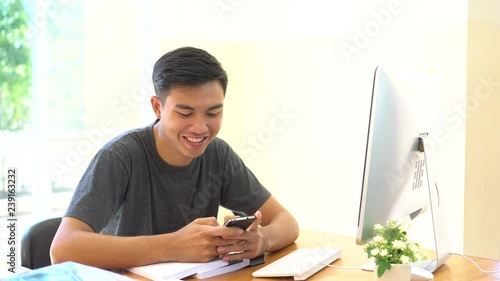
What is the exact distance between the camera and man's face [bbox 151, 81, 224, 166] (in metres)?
1.85

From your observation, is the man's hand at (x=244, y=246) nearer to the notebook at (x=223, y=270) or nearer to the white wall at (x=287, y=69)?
the notebook at (x=223, y=270)

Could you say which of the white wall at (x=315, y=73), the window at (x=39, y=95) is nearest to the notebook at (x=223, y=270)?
the white wall at (x=315, y=73)

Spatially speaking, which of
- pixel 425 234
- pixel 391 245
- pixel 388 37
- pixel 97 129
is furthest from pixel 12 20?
pixel 391 245

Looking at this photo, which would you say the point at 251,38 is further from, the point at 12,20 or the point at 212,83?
the point at 212,83

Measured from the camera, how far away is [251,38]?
4.20m

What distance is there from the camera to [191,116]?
1.87 m

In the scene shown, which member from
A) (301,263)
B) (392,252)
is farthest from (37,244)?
(392,252)

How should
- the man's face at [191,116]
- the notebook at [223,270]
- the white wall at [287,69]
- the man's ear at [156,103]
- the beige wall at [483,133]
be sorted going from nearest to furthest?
the notebook at [223,270] < the man's face at [191,116] < the man's ear at [156,103] < the beige wall at [483,133] < the white wall at [287,69]

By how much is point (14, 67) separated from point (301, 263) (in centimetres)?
254

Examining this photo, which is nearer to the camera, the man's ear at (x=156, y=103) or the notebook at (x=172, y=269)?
the notebook at (x=172, y=269)

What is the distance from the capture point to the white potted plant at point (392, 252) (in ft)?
4.90

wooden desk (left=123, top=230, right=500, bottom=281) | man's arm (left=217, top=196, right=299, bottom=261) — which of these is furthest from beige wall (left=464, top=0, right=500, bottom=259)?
man's arm (left=217, top=196, right=299, bottom=261)

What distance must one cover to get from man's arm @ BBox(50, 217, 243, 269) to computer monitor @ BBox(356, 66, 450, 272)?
39 centimetres

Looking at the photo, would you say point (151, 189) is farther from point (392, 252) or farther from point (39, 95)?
point (39, 95)
